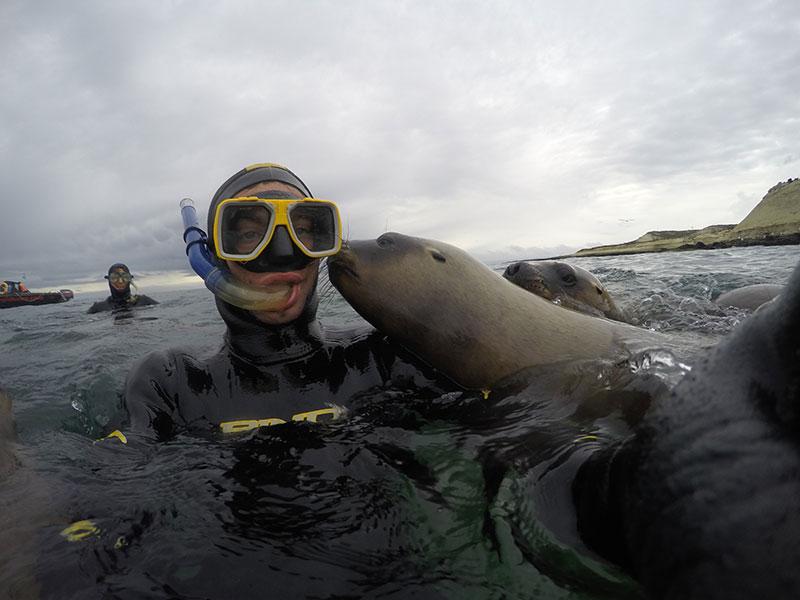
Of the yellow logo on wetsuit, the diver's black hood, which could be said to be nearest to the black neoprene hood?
the diver's black hood

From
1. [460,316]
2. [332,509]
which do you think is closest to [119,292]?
[460,316]

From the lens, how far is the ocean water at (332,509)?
4.07ft

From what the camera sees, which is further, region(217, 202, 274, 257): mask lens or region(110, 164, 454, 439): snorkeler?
region(217, 202, 274, 257): mask lens

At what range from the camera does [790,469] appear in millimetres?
669

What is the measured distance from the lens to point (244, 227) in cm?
264

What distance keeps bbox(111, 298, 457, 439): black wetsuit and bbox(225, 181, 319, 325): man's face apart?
7 cm

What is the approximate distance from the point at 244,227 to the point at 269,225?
22cm

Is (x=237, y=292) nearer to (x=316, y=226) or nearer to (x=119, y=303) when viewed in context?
(x=316, y=226)

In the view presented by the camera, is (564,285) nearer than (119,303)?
Yes

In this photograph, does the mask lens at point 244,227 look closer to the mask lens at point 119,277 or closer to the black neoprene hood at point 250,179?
the black neoprene hood at point 250,179

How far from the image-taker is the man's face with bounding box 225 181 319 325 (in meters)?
2.58

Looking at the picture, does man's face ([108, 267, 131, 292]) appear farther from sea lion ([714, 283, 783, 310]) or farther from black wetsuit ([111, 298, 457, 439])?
sea lion ([714, 283, 783, 310])

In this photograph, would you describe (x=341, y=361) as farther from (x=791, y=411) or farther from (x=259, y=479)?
(x=791, y=411)

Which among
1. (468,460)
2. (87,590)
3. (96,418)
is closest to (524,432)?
(468,460)
